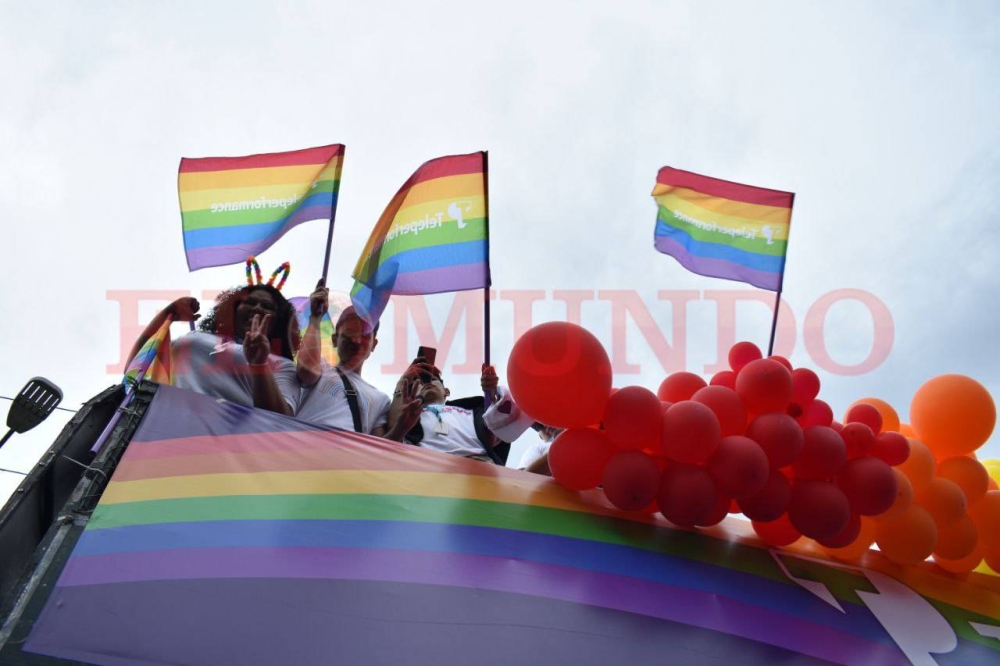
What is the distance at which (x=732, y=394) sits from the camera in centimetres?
303

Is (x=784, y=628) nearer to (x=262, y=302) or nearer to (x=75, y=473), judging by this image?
(x=75, y=473)

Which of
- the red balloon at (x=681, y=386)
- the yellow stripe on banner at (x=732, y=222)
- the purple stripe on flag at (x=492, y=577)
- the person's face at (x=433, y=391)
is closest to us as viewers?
the purple stripe on flag at (x=492, y=577)

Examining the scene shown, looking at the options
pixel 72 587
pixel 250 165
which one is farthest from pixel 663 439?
pixel 250 165

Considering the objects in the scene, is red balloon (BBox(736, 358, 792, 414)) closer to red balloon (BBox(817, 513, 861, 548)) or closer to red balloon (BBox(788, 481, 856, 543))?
red balloon (BBox(788, 481, 856, 543))

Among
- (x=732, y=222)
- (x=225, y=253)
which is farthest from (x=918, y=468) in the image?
(x=225, y=253)

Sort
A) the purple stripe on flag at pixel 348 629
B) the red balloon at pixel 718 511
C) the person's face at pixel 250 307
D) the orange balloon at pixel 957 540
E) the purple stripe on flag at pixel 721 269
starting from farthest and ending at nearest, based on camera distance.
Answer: the purple stripe on flag at pixel 721 269, the person's face at pixel 250 307, the orange balloon at pixel 957 540, the red balloon at pixel 718 511, the purple stripe on flag at pixel 348 629

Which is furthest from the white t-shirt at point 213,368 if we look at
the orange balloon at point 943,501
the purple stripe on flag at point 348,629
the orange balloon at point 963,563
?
the orange balloon at point 963,563

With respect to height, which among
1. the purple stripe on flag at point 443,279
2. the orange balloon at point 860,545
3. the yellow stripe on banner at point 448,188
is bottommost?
the orange balloon at point 860,545

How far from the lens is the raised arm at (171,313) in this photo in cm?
362

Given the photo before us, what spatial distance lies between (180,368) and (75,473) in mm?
958

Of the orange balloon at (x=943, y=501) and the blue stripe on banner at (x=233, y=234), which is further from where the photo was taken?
the blue stripe on banner at (x=233, y=234)

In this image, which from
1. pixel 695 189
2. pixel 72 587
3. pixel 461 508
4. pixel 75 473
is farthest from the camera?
pixel 695 189

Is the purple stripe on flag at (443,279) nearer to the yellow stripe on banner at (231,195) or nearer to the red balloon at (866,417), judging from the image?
the yellow stripe on banner at (231,195)

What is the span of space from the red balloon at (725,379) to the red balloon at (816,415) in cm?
30
